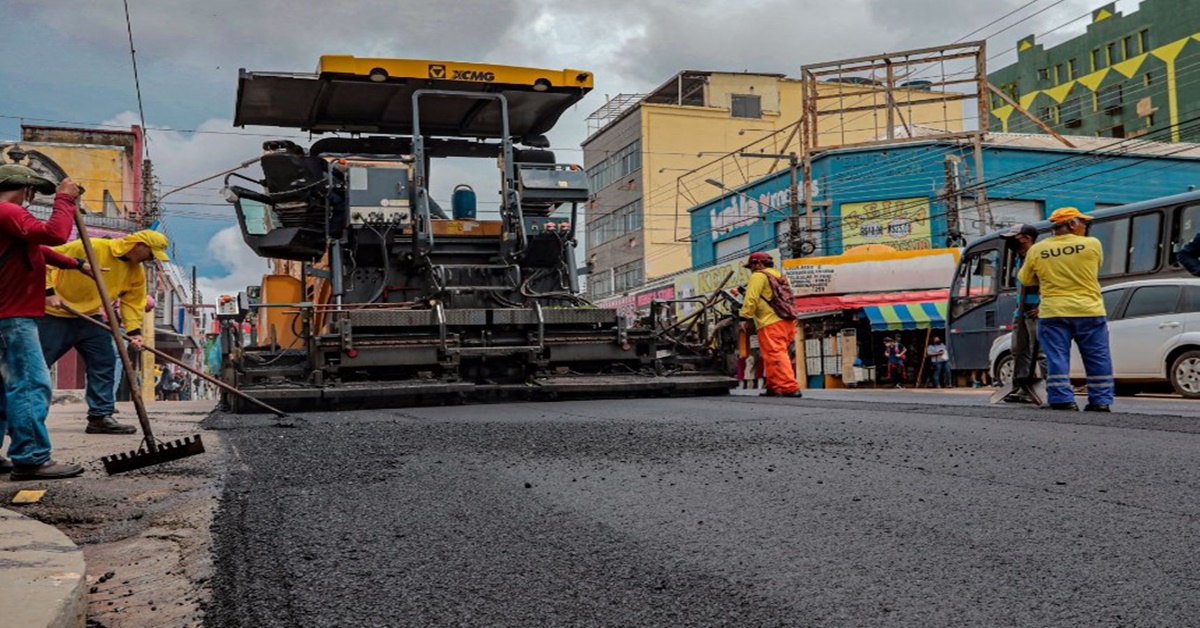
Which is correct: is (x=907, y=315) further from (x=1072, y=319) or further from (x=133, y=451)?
(x=133, y=451)

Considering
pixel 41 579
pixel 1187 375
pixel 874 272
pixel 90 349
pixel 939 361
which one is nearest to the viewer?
pixel 41 579

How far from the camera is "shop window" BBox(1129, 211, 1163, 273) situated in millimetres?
14414

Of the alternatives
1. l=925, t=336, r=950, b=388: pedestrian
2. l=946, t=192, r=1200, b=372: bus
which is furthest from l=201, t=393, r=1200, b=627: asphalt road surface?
l=925, t=336, r=950, b=388: pedestrian

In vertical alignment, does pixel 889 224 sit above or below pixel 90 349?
above

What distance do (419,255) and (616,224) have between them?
44.4 meters

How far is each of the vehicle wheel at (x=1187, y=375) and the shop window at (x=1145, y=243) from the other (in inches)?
120

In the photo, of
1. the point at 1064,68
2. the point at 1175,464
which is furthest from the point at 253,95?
the point at 1064,68

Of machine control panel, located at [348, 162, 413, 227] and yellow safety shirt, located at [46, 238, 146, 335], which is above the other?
machine control panel, located at [348, 162, 413, 227]

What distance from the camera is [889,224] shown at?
3281cm

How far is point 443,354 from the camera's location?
9312 mm

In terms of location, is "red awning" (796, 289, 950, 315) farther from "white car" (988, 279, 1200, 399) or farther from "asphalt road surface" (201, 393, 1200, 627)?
"asphalt road surface" (201, 393, 1200, 627)

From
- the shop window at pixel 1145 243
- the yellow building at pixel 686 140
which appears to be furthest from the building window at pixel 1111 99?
the shop window at pixel 1145 243

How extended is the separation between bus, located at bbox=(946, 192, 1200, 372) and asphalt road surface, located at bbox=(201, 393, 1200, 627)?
980cm

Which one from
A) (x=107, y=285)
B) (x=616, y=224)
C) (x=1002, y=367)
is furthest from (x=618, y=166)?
(x=107, y=285)
